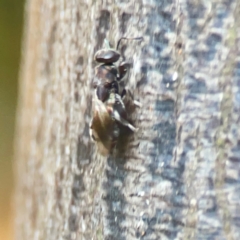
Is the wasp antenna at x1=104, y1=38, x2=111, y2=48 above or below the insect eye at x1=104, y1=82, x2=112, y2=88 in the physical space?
above

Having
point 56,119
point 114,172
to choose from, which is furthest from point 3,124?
point 114,172

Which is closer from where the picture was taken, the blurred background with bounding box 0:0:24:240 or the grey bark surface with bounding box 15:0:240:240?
the grey bark surface with bounding box 15:0:240:240

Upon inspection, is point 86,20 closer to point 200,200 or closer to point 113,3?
point 113,3

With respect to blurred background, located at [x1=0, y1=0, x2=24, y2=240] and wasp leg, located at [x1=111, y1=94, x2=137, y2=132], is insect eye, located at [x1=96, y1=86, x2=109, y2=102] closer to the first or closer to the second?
wasp leg, located at [x1=111, y1=94, x2=137, y2=132]

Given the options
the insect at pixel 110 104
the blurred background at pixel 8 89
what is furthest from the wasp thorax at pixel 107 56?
the blurred background at pixel 8 89

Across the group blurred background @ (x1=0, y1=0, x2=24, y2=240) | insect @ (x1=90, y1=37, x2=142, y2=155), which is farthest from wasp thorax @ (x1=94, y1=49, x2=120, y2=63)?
blurred background @ (x1=0, y1=0, x2=24, y2=240)

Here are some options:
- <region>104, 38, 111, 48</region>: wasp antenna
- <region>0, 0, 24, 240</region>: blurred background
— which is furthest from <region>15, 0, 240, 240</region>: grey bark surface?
<region>0, 0, 24, 240</region>: blurred background
